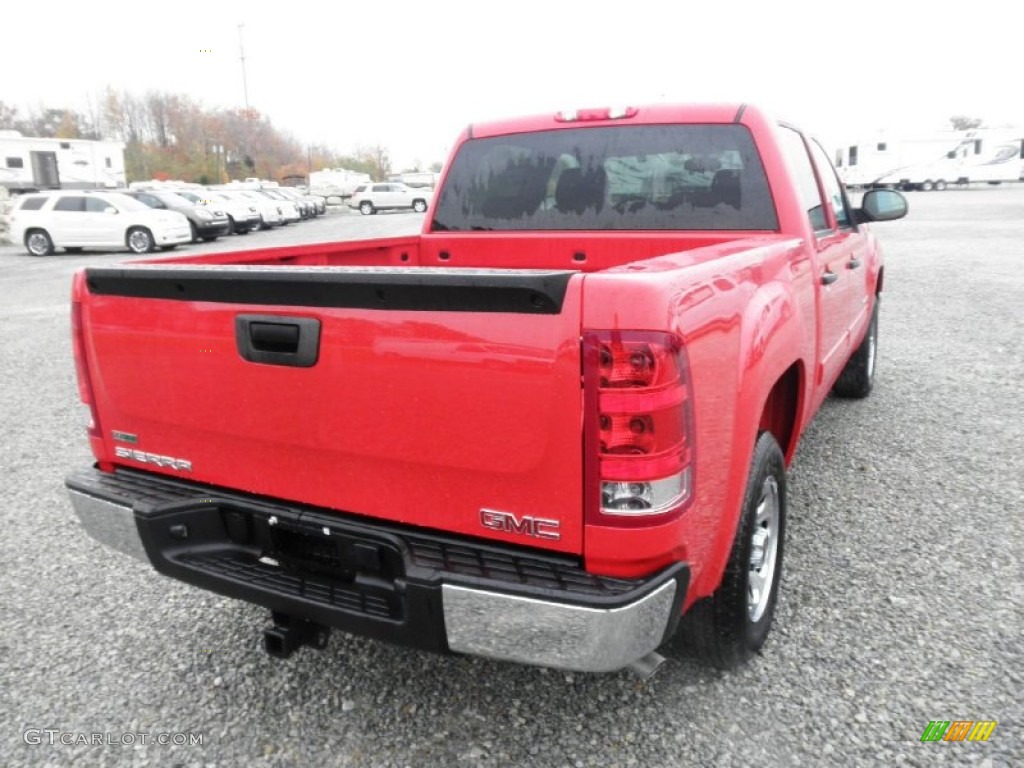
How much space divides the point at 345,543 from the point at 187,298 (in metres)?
0.87

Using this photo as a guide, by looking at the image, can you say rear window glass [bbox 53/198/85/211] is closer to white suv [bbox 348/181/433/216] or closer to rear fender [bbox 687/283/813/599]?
rear fender [bbox 687/283/813/599]

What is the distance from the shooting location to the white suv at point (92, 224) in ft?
67.4

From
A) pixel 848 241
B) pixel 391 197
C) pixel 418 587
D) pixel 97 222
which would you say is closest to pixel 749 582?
pixel 418 587

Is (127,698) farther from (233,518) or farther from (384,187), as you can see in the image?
(384,187)

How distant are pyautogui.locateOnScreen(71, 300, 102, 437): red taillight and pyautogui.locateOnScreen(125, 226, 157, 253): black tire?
19.6 metres

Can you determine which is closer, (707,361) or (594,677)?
(707,361)

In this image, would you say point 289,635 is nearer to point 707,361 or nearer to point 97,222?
point 707,361

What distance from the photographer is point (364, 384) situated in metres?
2.19

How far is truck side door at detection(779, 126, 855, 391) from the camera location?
3.63 meters

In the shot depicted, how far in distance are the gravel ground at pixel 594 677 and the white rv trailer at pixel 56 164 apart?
147ft

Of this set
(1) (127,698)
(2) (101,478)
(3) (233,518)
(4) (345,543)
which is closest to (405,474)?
(4) (345,543)

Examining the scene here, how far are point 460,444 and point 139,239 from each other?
69.2ft

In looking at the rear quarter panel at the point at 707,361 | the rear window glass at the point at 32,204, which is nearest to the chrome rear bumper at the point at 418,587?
the rear quarter panel at the point at 707,361

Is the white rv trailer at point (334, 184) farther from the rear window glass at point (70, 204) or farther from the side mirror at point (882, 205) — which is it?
the side mirror at point (882, 205)
